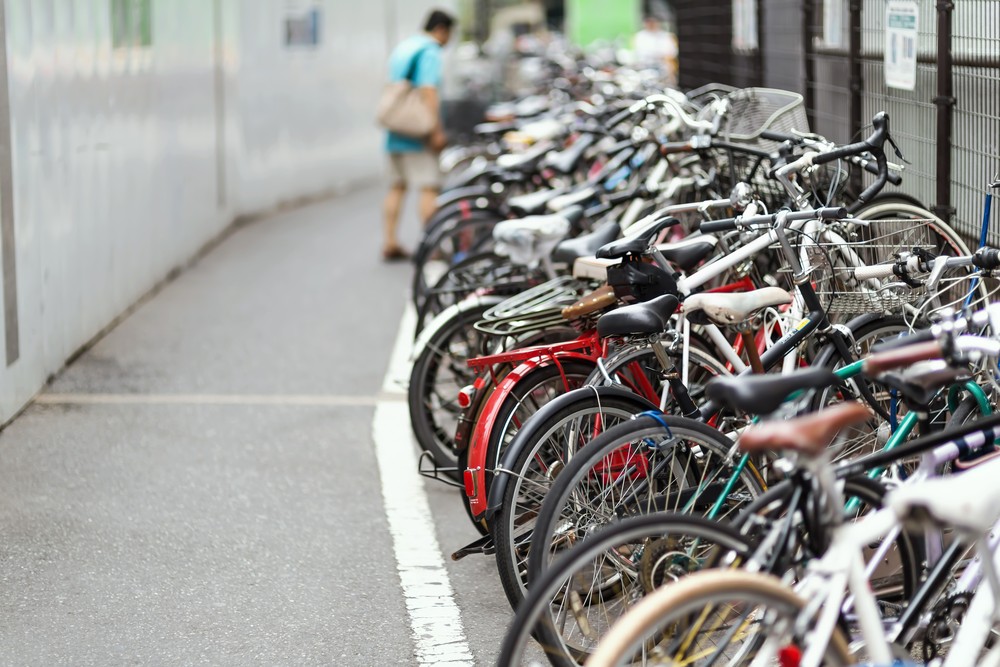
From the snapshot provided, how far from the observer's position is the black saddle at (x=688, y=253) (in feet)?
15.1

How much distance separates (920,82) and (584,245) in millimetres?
2166

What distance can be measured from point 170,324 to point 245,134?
528 cm

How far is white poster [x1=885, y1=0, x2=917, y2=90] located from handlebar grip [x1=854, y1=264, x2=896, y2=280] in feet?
6.92

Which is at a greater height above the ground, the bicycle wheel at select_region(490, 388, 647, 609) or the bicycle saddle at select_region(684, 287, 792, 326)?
the bicycle saddle at select_region(684, 287, 792, 326)

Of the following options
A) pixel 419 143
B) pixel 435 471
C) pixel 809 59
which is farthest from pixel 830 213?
pixel 419 143

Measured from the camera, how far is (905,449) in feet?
9.95

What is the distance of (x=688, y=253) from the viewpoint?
4594mm

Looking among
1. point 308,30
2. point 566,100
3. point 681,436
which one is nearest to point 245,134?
point 308,30

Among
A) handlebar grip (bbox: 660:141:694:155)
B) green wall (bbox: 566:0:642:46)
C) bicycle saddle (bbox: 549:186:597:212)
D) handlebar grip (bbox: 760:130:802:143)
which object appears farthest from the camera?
green wall (bbox: 566:0:642:46)

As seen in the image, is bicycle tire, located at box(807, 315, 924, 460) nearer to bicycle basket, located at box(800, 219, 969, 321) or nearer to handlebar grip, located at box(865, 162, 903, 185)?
bicycle basket, located at box(800, 219, 969, 321)

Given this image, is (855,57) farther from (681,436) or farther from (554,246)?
(681,436)

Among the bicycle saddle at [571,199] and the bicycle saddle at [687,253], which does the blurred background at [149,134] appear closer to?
the bicycle saddle at [571,199]

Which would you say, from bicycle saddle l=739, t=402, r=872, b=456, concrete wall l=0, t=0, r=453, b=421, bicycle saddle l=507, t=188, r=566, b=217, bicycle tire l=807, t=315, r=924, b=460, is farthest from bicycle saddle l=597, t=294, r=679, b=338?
concrete wall l=0, t=0, r=453, b=421

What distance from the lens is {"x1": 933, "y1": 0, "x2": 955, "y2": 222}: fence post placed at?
5598 millimetres
